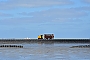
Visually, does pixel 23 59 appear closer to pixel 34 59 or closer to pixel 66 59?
pixel 34 59

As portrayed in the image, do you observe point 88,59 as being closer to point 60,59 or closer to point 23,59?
point 60,59

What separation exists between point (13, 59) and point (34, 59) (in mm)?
3787

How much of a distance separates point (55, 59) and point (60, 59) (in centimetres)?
89

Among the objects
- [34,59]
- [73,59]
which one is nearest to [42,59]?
[34,59]

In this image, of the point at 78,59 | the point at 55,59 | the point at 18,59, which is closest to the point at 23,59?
the point at 18,59

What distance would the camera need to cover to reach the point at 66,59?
6525cm

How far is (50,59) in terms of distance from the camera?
65188 millimetres

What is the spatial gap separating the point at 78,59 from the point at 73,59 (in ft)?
2.98

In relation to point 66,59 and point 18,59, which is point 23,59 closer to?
point 18,59

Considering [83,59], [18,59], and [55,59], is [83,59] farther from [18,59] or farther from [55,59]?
[18,59]

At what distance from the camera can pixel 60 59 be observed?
65375 mm

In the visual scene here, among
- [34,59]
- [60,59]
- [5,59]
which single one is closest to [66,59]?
[60,59]

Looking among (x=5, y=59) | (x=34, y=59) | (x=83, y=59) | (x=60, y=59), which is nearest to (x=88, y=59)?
(x=83, y=59)

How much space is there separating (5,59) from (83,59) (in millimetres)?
13858
